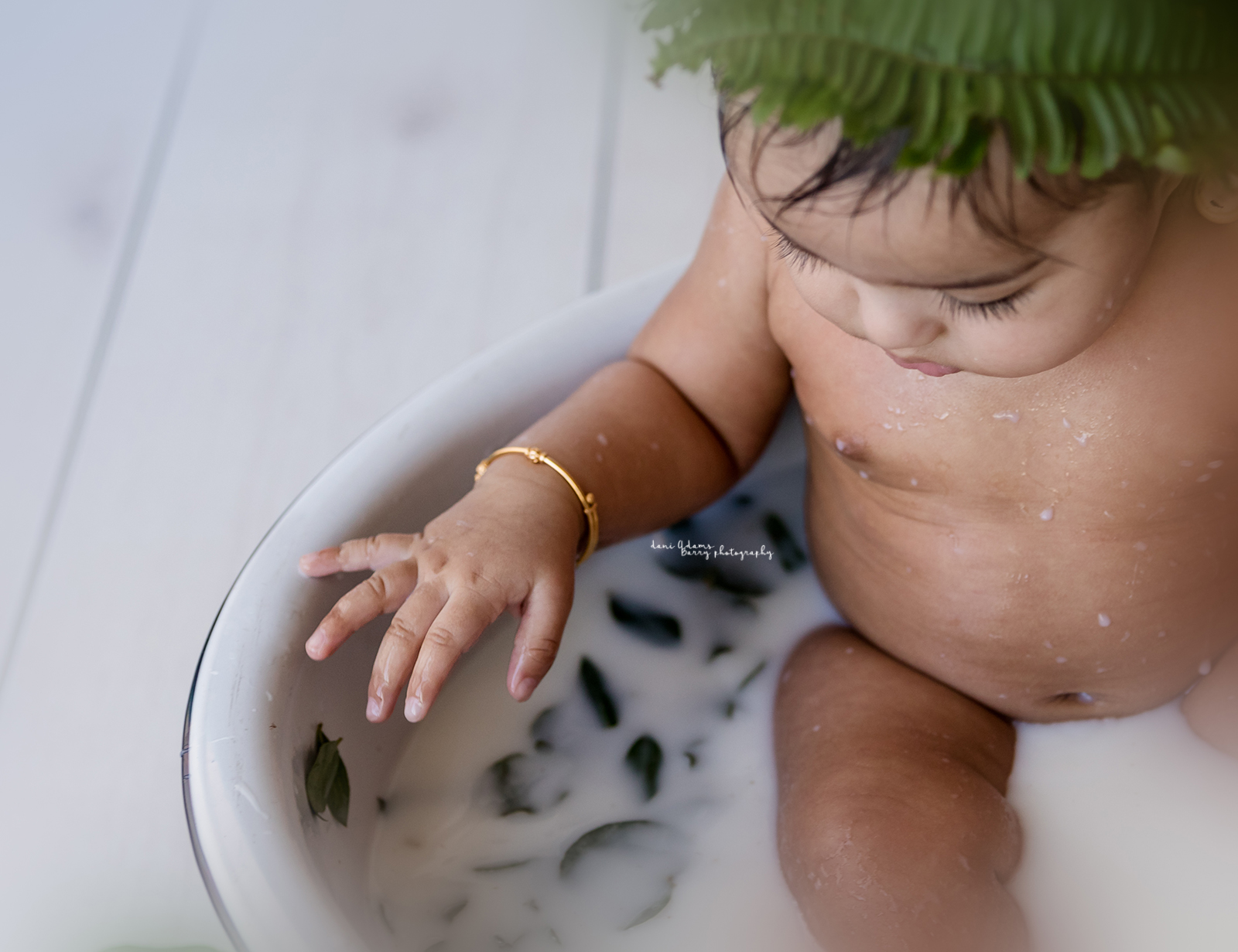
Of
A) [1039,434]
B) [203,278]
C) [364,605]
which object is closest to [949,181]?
[1039,434]

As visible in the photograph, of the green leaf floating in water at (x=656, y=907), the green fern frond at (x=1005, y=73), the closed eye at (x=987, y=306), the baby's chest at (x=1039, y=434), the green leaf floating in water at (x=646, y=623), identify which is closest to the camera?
the green fern frond at (x=1005, y=73)

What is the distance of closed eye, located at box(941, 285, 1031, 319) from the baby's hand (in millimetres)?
256

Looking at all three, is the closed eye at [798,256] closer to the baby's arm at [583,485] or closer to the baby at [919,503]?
the baby at [919,503]

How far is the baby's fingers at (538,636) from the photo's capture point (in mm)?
578

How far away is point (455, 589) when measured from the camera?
0.58m

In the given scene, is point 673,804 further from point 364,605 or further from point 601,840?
point 364,605

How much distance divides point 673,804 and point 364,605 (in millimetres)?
241

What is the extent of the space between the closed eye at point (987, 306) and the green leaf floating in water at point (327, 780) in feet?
1.22

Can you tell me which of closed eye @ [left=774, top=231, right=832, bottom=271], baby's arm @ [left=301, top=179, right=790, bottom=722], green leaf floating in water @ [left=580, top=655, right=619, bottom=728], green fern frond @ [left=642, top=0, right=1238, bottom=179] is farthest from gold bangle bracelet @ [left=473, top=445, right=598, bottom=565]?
green fern frond @ [left=642, top=0, right=1238, bottom=179]

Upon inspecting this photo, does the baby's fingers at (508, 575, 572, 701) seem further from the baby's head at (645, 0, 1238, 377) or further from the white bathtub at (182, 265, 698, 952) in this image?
the baby's head at (645, 0, 1238, 377)

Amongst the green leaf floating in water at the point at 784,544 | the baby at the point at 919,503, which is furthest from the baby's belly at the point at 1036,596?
the green leaf floating in water at the point at 784,544

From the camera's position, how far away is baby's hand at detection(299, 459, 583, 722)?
1.84 ft

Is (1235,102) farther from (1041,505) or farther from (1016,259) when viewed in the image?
(1041,505)

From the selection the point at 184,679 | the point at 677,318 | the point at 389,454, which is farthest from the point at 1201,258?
the point at 184,679
